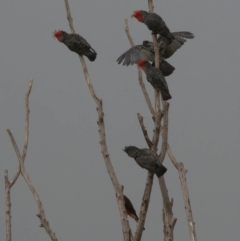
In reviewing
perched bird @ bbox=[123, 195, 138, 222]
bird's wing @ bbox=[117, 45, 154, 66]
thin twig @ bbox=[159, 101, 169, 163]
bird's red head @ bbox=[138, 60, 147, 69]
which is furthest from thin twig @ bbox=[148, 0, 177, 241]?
perched bird @ bbox=[123, 195, 138, 222]

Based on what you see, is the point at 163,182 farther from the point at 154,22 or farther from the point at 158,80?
the point at 154,22

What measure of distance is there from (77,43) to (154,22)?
311 mm

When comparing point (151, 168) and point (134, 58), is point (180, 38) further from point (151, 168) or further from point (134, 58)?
point (151, 168)

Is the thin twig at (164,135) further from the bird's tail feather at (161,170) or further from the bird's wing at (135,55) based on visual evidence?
the bird's wing at (135,55)

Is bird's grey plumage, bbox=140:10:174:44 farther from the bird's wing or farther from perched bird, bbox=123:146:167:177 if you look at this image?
perched bird, bbox=123:146:167:177

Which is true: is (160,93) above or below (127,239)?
above

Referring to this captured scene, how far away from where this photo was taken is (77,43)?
7.02ft

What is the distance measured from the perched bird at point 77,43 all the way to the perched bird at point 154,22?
0.24 m

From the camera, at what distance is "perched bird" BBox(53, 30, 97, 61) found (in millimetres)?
2141

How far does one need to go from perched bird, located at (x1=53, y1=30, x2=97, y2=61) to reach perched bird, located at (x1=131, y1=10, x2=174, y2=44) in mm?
243

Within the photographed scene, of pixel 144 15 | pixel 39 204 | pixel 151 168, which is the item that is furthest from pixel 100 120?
pixel 144 15

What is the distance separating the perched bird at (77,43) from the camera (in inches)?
84.3

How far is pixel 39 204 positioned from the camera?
6.52ft

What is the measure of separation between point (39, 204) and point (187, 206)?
1.75ft
